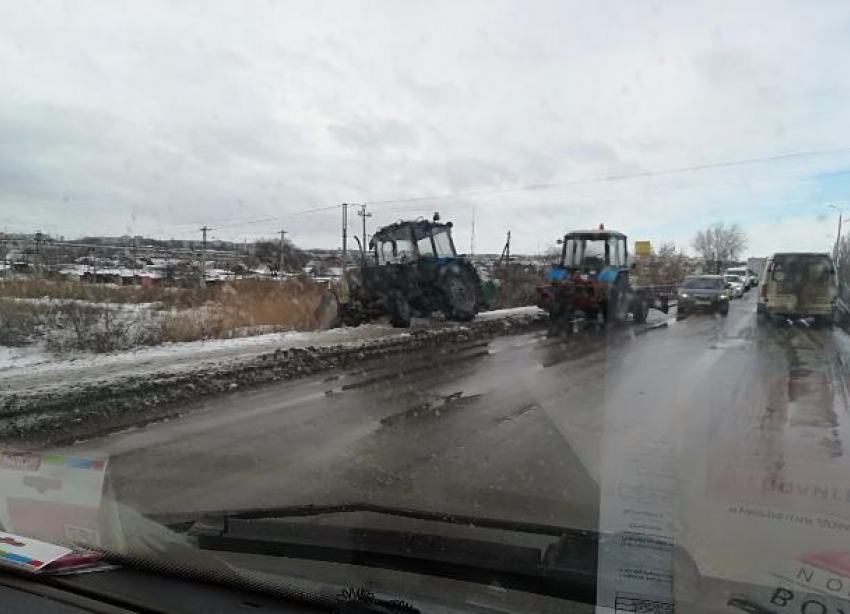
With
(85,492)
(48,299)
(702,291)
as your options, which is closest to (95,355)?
(48,299)

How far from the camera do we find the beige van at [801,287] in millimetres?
22688

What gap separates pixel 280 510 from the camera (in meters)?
3.93

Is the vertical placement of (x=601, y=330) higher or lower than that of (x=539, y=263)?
lower

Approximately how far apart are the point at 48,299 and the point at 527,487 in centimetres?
1689

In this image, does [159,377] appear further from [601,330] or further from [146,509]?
[601,330]

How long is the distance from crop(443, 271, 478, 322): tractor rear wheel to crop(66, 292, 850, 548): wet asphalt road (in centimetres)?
618

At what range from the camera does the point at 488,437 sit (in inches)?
265

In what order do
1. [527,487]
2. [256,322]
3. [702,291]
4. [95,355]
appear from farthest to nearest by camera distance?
[702,291], [256,322], [95,355], [527,487]

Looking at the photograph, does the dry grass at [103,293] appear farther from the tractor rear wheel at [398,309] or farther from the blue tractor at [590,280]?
the blue tractor at [590,280]

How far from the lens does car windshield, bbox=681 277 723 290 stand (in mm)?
27484

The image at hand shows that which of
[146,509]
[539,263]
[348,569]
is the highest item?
[539,263]

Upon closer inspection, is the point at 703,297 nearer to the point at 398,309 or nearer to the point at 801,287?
the point at 801,287

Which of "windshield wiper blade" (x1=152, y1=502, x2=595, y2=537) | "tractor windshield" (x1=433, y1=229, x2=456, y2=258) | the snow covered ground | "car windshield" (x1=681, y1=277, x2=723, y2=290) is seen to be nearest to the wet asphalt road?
"windshield wiper blade" (x1=152, y1=502, x2=595, y2=537)

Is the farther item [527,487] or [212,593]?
[527,487]
